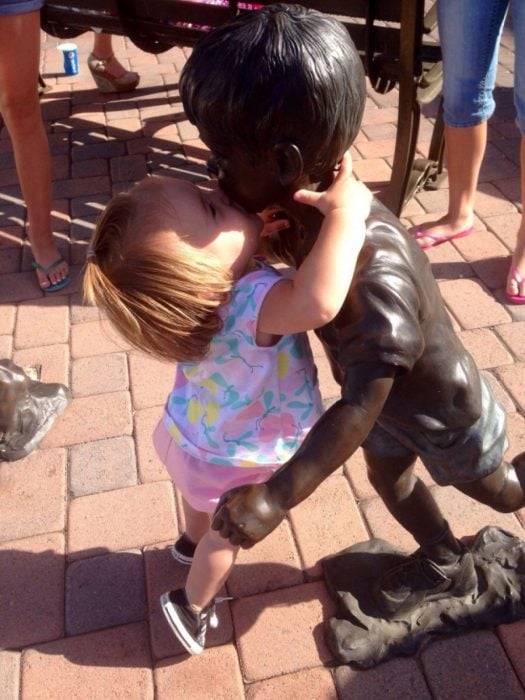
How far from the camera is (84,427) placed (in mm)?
2611

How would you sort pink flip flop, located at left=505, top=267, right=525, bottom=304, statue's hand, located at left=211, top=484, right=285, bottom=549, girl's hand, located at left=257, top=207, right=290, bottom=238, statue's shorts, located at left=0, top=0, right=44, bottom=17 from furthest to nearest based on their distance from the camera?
pink flip flop, located at left=505, top=267, right=525, bottom=304
statue's shorts, located at left=0, top=0, right=44, bottom=17
girl's hand, located at left=257, top=207, right=290, bottom=238
statue's hand, located at left=211, top=484, right=285, bottom=549

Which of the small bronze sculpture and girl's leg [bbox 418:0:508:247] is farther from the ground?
girl's leg [bbox 418:0:508:247]

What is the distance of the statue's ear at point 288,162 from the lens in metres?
1.24

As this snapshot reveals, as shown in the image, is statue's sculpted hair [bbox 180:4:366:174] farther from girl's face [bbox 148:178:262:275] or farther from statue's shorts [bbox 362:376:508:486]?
statue's shorts [bbox 362:376:508:486]

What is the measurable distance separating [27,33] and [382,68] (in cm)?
143

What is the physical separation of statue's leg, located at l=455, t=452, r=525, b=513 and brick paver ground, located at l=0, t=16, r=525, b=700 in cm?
39

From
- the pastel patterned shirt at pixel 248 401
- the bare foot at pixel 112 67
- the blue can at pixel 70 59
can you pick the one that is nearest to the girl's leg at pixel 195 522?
the pastel patterned shirt at pixel 248 401

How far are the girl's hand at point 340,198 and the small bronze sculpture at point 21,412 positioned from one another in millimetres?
1509

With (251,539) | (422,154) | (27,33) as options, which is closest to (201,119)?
(251,539)

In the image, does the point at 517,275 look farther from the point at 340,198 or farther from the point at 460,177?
the point at 340,198

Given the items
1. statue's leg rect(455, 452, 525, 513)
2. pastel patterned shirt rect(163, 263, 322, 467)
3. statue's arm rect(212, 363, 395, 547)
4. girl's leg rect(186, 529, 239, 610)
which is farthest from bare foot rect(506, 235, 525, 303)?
statue's arm rect(212, 363, 395, 547)

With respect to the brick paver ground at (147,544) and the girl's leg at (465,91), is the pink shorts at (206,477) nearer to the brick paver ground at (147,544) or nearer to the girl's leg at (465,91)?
the brick paver ground at (147,544)

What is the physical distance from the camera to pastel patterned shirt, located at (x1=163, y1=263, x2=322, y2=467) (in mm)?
1545

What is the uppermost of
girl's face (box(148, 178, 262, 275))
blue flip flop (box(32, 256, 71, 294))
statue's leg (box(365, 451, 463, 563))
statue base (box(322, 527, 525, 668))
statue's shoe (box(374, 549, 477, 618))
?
girl's face (box(148, 178, 262, 275))
